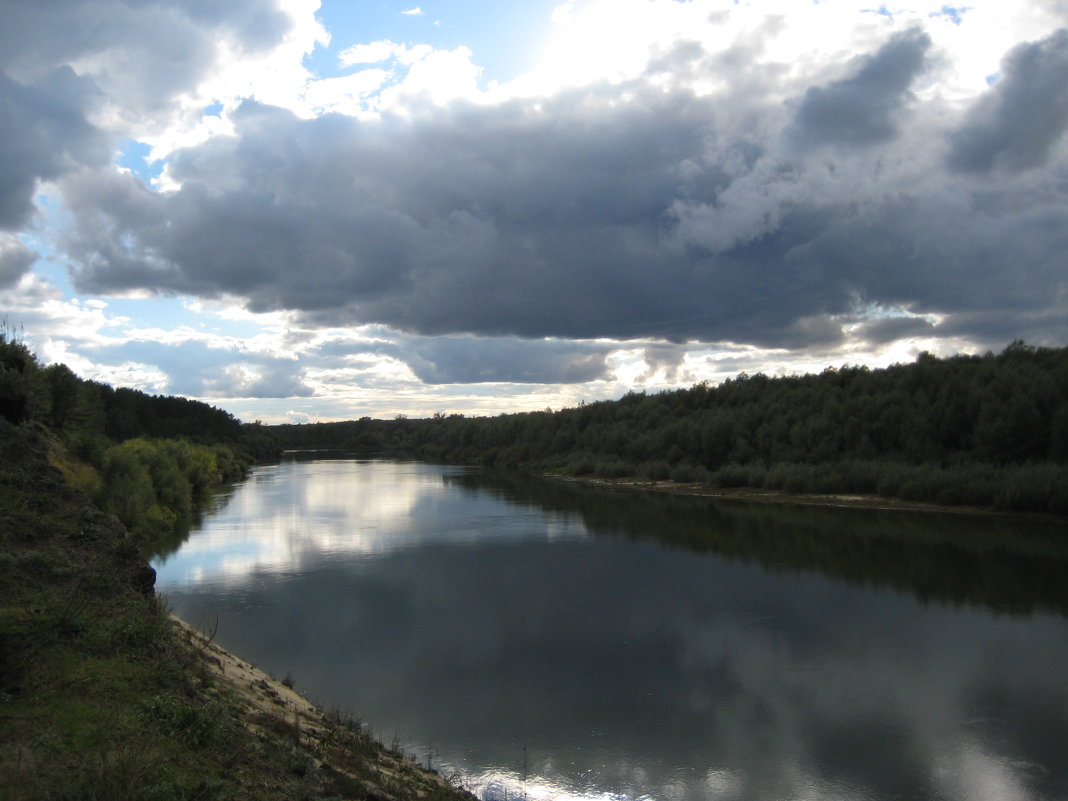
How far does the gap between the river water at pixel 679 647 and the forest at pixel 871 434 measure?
4324 millimetres

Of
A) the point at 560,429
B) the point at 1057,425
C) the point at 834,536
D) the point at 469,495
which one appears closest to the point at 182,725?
the point at 834,536

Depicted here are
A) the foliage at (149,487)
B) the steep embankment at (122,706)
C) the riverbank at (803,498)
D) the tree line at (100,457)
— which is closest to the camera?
the steep embankment at (122,706)

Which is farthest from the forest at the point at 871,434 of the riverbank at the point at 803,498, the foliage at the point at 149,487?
the foliage at the point at 149,487

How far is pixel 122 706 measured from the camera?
6098 millimetres

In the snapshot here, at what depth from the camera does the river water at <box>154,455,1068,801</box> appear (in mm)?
10102

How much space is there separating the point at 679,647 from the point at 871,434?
110 ft

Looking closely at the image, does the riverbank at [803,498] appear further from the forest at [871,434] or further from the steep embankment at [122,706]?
the steep embankment at [122,706]

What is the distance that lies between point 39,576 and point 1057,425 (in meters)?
38.4

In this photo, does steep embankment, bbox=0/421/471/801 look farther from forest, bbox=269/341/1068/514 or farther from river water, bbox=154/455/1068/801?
forest, bbox=269/341/1068/514

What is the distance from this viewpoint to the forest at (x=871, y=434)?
114ft

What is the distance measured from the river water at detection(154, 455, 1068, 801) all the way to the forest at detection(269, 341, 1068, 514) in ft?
14.2

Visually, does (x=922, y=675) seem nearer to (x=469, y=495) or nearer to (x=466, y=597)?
(x=466, y=597)

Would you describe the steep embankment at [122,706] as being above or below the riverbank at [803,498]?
above

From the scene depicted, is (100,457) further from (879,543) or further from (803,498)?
(803,498)
